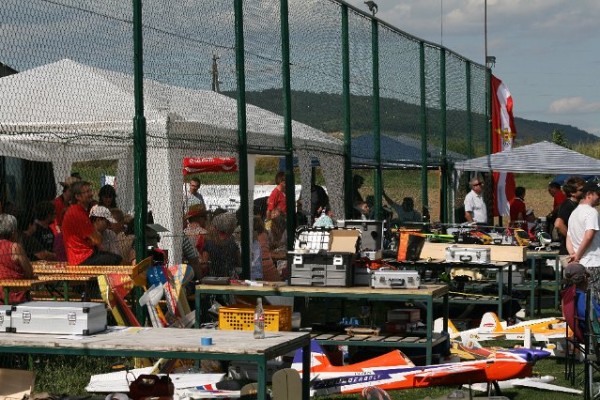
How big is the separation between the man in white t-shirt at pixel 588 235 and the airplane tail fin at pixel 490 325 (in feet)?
3.29

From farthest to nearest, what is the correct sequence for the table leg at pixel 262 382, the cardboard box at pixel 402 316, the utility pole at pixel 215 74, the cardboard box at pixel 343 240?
the utility pole at pixel 215 74, the cardboard box at pixel 402 316, the cardboard box at pixel 343 240, the table leg at pixel 262 382

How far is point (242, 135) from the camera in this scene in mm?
13000

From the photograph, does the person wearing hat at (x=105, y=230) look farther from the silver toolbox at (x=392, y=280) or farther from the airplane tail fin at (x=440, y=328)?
the airplane tail fin at (x=440, y=328)

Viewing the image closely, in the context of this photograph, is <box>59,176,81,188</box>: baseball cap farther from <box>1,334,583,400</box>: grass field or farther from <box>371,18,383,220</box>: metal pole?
<box>371,18,383,220</box>: metal pole

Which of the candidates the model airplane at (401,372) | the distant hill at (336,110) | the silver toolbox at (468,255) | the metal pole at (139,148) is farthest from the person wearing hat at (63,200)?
the silver toolbox at (468,255)

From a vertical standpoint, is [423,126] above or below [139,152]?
above

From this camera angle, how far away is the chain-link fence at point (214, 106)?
35.1 feet

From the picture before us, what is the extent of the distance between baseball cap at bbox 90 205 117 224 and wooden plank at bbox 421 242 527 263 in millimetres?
3794

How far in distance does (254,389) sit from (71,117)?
446 centimetres

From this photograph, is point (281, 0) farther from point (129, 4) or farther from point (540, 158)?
point (540, 158)

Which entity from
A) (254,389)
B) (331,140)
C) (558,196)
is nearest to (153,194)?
(254,389)

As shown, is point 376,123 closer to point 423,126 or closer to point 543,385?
point 423,126

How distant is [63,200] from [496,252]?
508 centimetres

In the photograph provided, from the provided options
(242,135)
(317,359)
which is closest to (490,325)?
(242,135)
